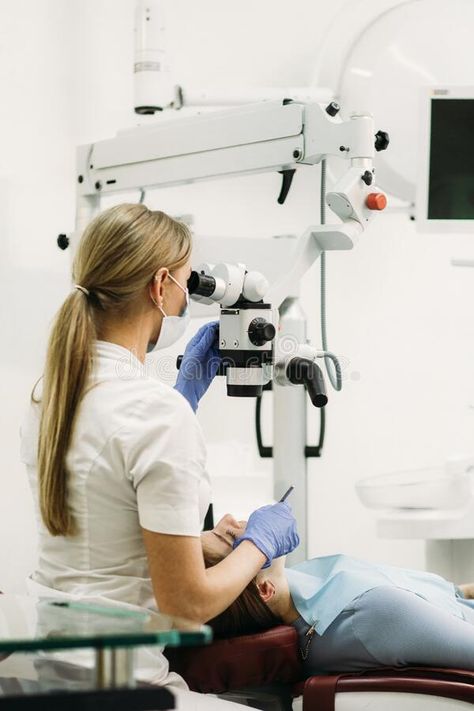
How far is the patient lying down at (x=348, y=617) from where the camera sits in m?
1.66

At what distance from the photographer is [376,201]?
196 cm

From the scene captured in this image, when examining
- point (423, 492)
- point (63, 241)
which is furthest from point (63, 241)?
point (423, 492)

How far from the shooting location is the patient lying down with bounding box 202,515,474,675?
1.66m

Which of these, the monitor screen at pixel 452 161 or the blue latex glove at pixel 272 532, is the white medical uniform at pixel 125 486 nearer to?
the blue latex glove at pixel 272 532

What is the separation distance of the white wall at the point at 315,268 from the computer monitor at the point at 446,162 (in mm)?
644

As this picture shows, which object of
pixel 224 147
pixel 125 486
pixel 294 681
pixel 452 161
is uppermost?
pixel 452 161

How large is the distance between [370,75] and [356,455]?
1.21 m

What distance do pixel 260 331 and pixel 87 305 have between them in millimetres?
353

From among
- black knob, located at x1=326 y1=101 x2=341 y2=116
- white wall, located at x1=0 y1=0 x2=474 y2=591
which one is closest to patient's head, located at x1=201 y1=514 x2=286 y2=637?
black knob, located at x1=326 y1=101 x2=341 y2=116

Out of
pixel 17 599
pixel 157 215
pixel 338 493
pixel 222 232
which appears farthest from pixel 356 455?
pixel 17 599

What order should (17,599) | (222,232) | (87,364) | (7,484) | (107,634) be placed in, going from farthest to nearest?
A: (222,232)
(7,484)
(87,364)
(17,599)
(107,634)

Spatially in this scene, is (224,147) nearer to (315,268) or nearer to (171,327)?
(171,327)

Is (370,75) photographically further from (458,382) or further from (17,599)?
(17,599)

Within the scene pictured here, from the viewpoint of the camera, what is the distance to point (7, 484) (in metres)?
2.82
